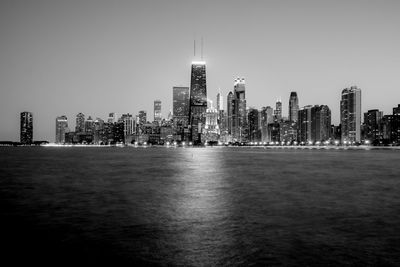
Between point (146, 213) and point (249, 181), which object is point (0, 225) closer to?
point (146, 213)

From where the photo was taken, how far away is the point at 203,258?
14586 mm

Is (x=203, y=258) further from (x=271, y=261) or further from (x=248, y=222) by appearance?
(x=248, y=222)

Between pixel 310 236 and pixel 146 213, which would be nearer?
pixel 310 236

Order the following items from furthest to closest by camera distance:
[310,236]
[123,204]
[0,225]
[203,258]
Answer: [123,204] < [0,225] < [310,236] < [203,258]

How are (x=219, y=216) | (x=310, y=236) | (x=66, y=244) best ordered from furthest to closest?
1. (x=219, y=216)
2. (x=310, y=236)
3. (x=66, y=244)

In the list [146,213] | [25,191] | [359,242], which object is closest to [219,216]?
[146,213]

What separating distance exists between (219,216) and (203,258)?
8838mm

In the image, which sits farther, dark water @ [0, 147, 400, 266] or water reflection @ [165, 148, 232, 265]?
water reflection @ [165, 148, 232, 265]

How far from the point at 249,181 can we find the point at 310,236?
27585mm

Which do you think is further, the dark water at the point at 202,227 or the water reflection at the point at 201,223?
the water reflection at the point at 201,223

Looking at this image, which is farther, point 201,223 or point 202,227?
point 201,223

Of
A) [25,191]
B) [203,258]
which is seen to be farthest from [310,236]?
[25,191]

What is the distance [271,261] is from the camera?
557 inches

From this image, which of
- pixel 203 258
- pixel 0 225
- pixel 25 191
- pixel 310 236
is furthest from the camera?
pixel 25 191
